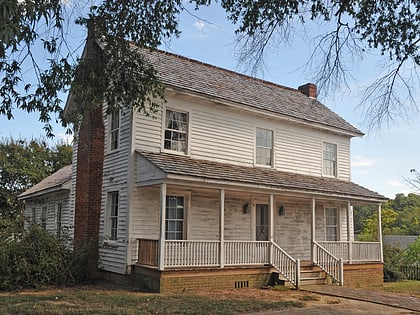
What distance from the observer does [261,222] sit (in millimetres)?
18172

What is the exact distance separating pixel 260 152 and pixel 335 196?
11.3 feet

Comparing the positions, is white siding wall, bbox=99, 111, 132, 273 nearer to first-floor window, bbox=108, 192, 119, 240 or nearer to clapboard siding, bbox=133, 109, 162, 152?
first-floor window, bbox=108, 192, 119, 240

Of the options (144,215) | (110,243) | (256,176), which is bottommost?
(110,243)

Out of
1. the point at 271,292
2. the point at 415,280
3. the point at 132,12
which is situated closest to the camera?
the point at 132,12

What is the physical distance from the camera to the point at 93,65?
10219mm

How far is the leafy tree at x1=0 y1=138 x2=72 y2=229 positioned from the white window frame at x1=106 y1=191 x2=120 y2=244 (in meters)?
18.5

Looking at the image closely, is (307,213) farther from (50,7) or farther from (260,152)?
(50,7)

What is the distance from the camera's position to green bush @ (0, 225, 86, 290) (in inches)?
540

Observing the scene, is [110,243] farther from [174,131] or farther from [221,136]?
[221,136]

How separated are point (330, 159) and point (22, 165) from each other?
24.3 meters

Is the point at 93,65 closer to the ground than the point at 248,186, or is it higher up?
higher up

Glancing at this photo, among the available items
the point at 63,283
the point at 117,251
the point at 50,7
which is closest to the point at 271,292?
the point at 117,251

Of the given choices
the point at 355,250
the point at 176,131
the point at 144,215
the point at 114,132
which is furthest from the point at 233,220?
the point at 114,132

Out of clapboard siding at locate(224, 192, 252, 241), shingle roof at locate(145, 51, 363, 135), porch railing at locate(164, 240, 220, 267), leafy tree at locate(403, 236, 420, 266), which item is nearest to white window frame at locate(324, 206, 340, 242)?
shingle roof at locate(145, 51, 363, 135)
